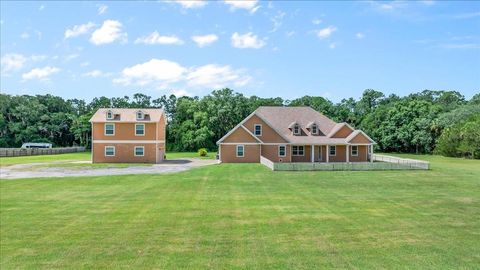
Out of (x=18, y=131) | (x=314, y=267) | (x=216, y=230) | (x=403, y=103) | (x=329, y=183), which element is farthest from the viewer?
(x=18, y=131)

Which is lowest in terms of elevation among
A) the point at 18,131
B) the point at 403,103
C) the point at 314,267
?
the point at 314,267

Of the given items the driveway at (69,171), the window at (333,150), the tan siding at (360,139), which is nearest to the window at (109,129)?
the driveway at (69,171)

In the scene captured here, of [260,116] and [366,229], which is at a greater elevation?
[260,116]

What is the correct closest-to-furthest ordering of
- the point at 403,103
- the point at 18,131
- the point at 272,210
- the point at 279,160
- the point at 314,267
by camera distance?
the point at 314,267, the point at 272,210, the point at 279,160, the point at 403,103, the point at 18,131

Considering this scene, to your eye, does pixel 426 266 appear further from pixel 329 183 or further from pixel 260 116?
pixel 260 116

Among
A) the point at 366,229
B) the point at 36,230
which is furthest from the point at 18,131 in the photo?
the point at 366,229

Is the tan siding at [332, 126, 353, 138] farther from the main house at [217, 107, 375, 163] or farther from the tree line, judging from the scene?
the tree line

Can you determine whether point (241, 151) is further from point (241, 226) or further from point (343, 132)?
point (241, 226)

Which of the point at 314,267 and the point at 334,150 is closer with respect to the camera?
the point at 314,267
